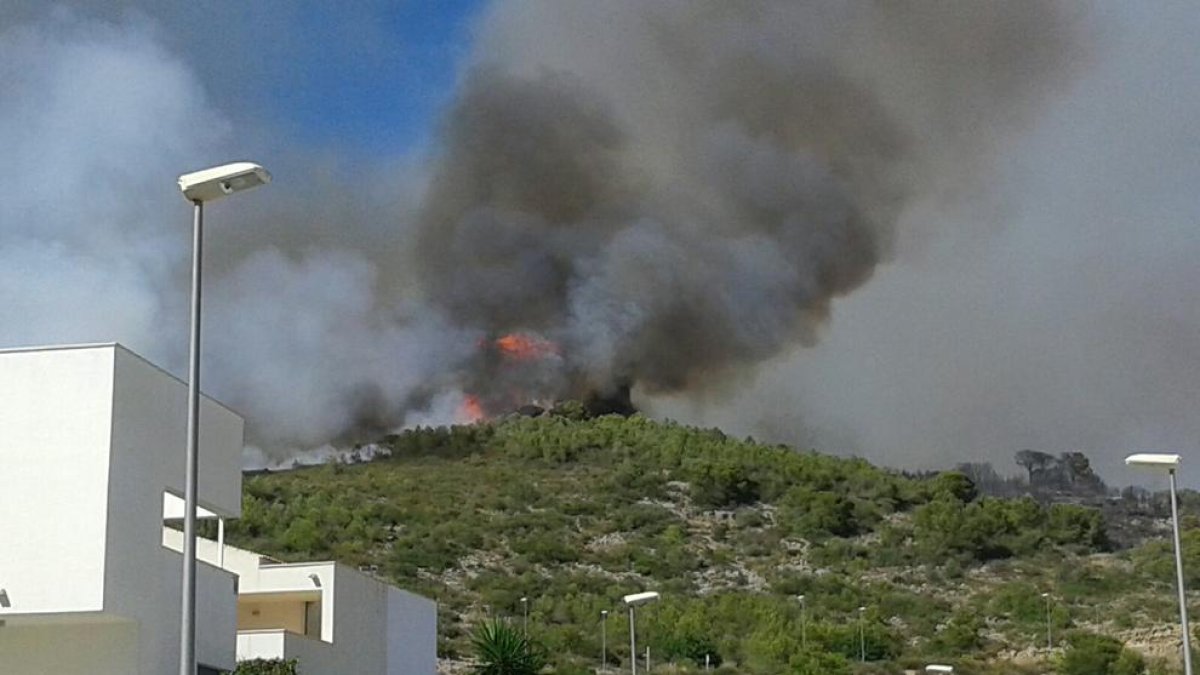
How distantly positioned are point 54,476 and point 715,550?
73810 millimetres

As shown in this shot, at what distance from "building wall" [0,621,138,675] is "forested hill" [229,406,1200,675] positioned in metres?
42.6

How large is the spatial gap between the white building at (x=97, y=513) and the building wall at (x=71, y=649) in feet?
0.06

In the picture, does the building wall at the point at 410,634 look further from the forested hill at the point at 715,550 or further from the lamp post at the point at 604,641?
the lamp post at the point at 604,641

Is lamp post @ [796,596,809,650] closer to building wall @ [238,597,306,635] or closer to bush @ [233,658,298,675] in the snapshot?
building wall @ [238,597,306,635]

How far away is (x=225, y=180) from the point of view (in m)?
16.0

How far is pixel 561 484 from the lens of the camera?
10694 cm

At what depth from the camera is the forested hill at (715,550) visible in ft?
250

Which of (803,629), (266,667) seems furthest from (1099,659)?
(266,667)

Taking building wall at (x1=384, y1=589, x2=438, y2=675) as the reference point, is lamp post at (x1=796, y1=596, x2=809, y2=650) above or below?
above

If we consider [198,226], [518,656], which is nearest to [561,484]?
[518,656]

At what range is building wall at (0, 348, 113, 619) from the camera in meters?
23.0

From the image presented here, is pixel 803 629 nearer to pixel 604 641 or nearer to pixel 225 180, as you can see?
pixel 604 641

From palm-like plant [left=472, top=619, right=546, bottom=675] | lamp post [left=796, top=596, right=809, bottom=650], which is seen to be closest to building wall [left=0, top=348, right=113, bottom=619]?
palm-like plant [left=472, top=619, right=546, bottom=675]

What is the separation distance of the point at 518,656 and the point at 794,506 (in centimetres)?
6461
